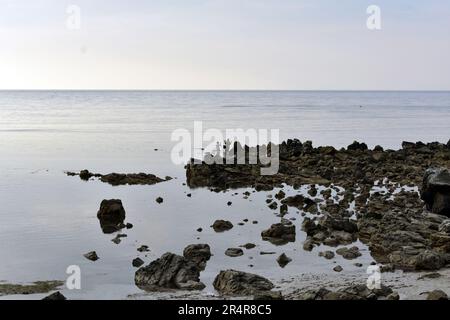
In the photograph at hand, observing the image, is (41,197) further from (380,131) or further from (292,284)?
(380,131)

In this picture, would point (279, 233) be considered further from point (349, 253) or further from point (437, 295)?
point (437, 295)

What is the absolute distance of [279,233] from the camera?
21438mm

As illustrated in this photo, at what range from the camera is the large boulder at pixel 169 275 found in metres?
16.0

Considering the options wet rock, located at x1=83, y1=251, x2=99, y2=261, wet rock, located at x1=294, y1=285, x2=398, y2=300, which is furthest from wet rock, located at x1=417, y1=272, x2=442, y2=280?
wet rock, located at x1=83, y1=251, x2=99, y2=261

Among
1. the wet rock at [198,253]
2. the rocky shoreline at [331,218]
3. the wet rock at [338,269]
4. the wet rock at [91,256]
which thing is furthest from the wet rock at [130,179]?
the wet rock at [338,269]

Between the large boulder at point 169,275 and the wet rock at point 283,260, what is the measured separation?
9.14 feet

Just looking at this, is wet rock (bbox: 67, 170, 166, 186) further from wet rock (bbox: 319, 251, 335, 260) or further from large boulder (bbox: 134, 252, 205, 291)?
large boulder (bbox: 134, 252, 205, 291)

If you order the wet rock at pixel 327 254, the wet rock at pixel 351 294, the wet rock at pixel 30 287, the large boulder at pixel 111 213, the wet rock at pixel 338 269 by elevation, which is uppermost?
the large boulder at pixel 111 213

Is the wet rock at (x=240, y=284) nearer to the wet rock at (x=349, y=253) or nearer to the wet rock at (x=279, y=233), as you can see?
the wet rock at (x=349, y=253)

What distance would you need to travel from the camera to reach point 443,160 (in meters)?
40.2

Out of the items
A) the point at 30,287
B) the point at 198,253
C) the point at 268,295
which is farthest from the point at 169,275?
the point at 30,287

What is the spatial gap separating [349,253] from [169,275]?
602cm

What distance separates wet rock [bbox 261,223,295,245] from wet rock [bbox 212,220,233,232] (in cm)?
189

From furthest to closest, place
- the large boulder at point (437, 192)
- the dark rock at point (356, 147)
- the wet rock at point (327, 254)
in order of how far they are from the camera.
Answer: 1. the dark rock at point (356, 147)
2. the large boulder at point (437, 192)
3. the wet rock at point (327, 254)
